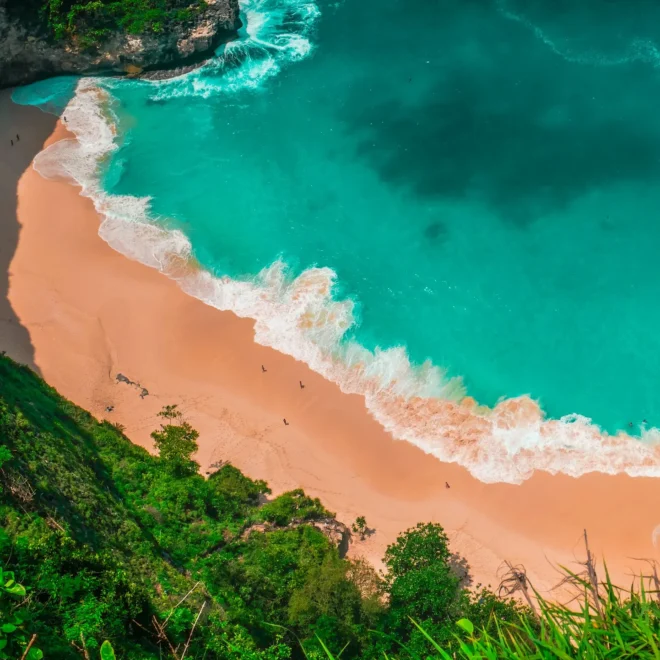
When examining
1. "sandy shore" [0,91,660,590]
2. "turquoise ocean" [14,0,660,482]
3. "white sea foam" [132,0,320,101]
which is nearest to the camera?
"sandy shore" [0,91,660,590]

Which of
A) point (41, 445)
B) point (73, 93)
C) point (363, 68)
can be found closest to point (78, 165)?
point (73, 93)

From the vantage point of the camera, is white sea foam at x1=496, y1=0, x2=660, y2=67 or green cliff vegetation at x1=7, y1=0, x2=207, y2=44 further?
green cliff vegetation at x1=7, y1=0, x2=207, y2=44

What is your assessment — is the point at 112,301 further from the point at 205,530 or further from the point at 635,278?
the point at 635,278

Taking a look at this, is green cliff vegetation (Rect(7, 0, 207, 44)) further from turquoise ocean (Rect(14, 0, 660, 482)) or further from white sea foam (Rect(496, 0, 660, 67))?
white sea foam (Rect(496, 0, 660, 67))

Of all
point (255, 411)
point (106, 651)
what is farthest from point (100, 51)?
point (106, 651)

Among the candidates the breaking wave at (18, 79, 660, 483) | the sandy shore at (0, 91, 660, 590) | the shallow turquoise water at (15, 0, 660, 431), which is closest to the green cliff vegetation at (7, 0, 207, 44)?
the shallow turquoise water at (15, 0, 660, 431)

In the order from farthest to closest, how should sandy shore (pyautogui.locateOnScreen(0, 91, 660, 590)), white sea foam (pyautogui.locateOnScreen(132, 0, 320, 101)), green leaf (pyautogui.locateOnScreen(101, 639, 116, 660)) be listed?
white sea foam (pyautogui.locateOnScreen(132, 0, 320, 101))
sandy shore (pyautogui.locateOnScreen(0, 91, 660, 590))
green leaf (pyautogui.locateOnScreen(101, 639, 116, 660))

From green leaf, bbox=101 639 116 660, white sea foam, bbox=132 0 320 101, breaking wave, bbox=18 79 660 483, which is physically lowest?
breaking wave, bbox=18 79 660 483
